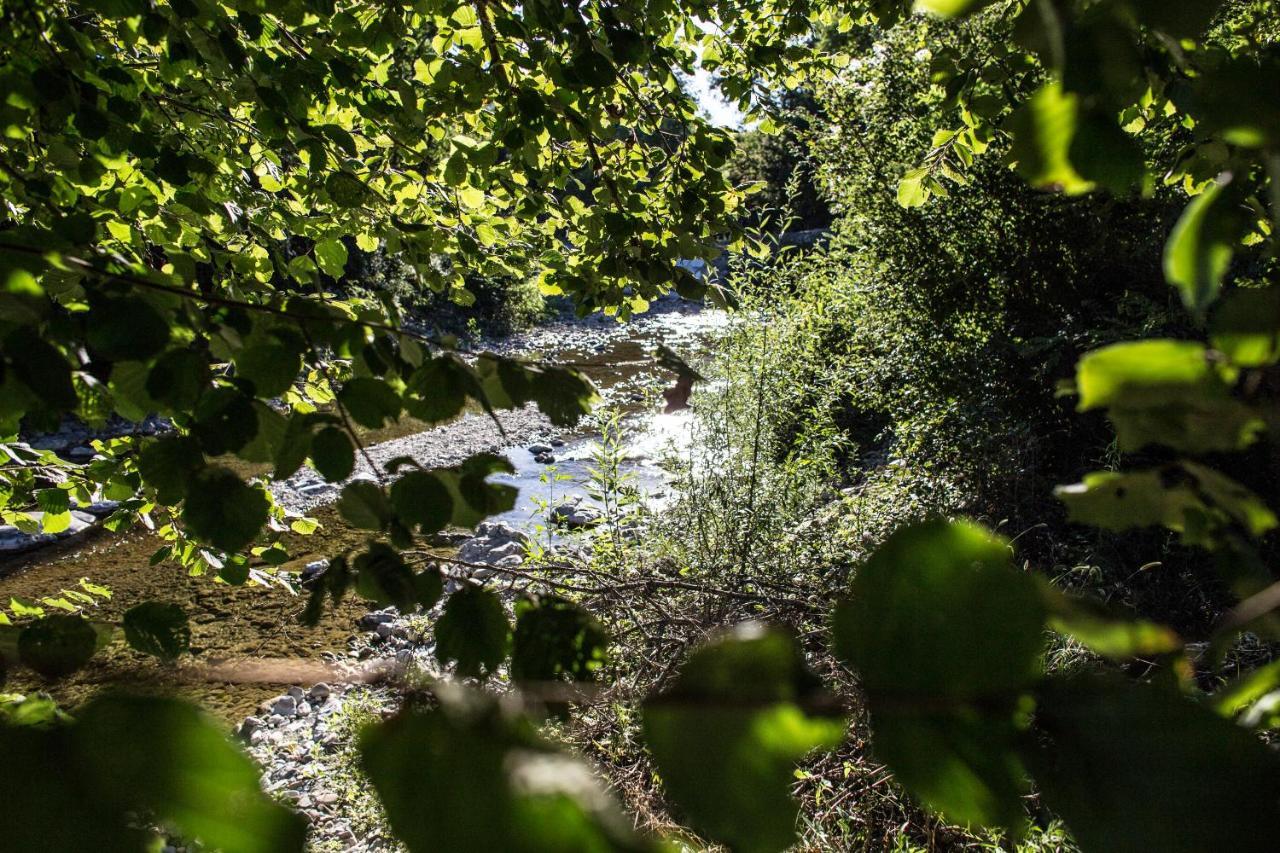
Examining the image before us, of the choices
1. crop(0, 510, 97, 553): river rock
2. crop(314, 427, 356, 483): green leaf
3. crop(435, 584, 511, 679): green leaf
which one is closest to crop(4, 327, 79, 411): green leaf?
crop(314, 427, 356, 483): green leaf

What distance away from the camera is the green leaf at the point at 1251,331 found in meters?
0.37

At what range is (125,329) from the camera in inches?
28.1

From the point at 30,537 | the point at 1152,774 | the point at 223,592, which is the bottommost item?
the point at 1152,774

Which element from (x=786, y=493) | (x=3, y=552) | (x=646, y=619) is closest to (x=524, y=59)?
(x=646, y=619)

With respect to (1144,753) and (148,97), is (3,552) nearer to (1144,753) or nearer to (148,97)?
(148,97)

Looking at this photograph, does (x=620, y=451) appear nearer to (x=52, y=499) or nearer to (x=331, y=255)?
(x=331, y=255)

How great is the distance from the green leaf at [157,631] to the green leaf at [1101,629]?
0.90 metres

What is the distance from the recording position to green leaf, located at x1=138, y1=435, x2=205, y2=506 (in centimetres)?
79

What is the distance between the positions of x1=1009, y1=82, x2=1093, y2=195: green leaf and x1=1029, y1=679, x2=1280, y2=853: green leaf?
1.10 feet

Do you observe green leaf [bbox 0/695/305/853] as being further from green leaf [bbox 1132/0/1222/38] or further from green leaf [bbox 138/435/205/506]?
green leaf [bbox 1132/0/1222/38]

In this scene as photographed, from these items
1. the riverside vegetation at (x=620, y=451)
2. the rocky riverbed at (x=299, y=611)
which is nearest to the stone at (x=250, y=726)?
the rocky riverbed at (x=299, y=611)

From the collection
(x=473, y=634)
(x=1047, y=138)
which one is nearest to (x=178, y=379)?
(x=473, y=634)

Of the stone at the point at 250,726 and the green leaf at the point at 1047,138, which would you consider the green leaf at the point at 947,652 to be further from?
the stone at the point at 250,726

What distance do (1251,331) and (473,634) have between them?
2.06 ft
